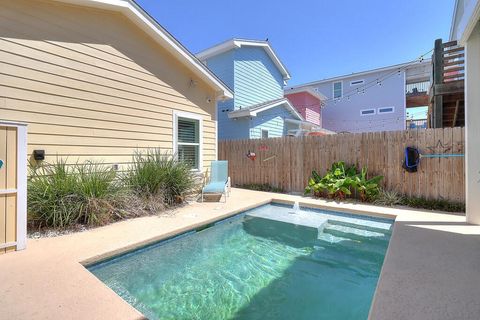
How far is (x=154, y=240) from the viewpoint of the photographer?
3875mm

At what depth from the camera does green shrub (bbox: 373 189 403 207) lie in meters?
6.21

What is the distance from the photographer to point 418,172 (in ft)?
20.2

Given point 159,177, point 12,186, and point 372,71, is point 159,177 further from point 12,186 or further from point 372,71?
point 372,71

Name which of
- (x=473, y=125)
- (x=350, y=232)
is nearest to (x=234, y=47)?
(x=473, y=125)

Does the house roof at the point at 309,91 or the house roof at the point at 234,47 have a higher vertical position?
the house roof at the point at 234,47

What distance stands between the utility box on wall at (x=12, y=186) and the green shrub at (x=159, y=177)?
2212 mm

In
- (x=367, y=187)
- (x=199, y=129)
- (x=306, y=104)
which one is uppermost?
(x=306, y=104)

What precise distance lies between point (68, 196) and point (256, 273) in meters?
3.34

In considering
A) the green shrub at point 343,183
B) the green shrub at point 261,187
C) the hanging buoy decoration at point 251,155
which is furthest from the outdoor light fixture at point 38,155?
the green shrub at point 343,183

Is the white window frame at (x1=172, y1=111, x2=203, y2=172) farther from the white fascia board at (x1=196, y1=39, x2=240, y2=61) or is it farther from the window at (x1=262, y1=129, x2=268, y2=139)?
the white fascia board at (x1=196, y1=39, x2=240, y2=61)

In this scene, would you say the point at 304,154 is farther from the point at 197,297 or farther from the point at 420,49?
the point at 420,49

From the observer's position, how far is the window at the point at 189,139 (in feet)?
23.9

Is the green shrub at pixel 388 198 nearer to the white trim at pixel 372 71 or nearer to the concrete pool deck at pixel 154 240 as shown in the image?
the concrete pool deck at pixel 154 240

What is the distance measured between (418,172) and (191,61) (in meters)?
6.62
